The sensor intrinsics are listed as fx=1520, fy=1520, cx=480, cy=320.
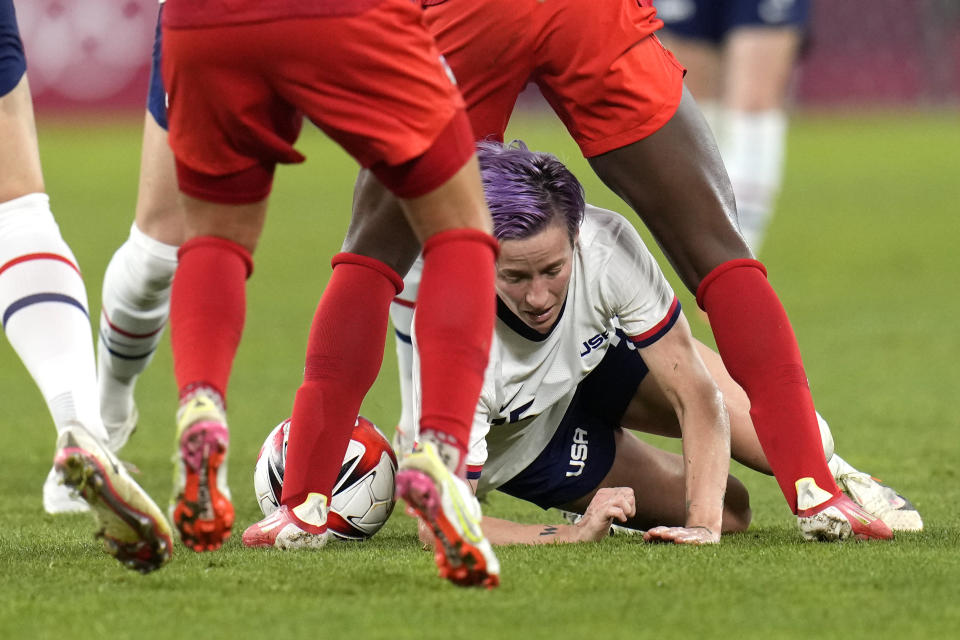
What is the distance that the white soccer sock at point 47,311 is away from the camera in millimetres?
2592

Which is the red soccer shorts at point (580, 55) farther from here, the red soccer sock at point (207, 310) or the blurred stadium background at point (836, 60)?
the blurred stadium background at point (836, 60)

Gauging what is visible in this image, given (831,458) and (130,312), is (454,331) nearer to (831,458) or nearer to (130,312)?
(831,458)

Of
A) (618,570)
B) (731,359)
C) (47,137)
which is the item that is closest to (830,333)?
(731,359)

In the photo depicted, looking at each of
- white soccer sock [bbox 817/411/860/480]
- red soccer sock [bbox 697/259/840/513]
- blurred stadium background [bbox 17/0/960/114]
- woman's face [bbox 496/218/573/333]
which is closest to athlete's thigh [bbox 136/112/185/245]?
woman's face [bbox 496/218/573/333]

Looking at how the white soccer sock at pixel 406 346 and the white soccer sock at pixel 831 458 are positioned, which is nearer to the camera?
the white soccer sock at pixel 831 458

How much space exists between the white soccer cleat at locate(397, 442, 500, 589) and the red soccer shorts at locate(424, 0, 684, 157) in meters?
0.91

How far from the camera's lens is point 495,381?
3041 mm

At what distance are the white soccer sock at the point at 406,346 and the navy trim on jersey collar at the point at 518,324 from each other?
0.88 m

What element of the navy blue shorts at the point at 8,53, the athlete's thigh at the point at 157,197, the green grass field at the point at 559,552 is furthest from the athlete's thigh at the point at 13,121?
the green grass field at the point at 559,552

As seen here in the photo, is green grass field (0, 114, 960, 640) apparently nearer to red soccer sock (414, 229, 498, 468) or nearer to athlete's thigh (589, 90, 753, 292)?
red soccer sock (414, 229, 498, 468)

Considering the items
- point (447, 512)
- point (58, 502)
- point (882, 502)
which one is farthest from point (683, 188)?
point (58, 502)

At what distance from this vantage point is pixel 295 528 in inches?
115

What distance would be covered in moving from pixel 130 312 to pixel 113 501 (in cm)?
133

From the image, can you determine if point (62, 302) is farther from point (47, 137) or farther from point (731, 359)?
point (47, 137)
